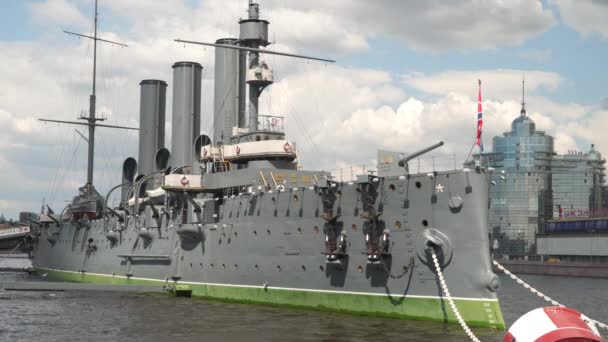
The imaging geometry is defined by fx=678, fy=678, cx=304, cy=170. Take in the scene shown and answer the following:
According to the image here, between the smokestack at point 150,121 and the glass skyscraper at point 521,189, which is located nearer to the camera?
the smokestack at point 150,121

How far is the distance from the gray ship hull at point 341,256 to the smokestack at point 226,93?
16.1 feet

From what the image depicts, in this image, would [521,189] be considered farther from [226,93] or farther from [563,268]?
[226,93]

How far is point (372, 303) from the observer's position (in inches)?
926

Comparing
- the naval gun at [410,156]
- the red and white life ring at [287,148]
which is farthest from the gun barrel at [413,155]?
the red and white life ring at [287,148]

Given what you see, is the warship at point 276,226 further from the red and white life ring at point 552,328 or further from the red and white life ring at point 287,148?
the red and white life ring at point 552,328

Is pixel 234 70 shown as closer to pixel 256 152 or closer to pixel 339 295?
pixel 256 152

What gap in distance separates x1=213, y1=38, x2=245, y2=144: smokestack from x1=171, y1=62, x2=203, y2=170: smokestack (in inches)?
256

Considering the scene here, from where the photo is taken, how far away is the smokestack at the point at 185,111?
141ft

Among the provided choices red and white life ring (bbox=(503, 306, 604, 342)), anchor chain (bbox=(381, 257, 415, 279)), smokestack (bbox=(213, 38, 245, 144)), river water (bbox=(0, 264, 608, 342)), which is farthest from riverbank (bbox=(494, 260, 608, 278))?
red and white life ring (bbox=(503, 306, 604, 342))

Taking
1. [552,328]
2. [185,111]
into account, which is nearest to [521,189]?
[185,111]

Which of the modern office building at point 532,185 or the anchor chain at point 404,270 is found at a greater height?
the modern office building at point 532,185

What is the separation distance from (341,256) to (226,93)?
1558 centimetres

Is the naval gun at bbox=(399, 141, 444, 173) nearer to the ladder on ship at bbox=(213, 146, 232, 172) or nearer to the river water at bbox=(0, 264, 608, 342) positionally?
the river water at bbox=(0, 264, 608, 342)

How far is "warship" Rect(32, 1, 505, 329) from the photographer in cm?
2194
